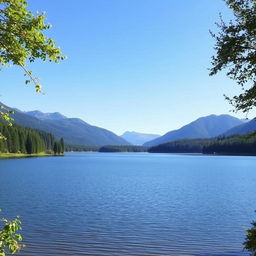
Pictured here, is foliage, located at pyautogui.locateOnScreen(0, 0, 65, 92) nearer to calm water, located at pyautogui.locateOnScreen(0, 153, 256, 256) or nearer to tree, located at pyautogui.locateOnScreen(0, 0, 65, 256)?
tree, located at pyautogui.locateOnScreen(0, 0, 65, 256)

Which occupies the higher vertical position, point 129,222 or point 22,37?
point 22,37

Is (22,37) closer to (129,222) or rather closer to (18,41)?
(18,41)

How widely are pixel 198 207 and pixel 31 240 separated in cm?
2598

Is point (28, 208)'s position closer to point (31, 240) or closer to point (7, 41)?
point (31, 240)

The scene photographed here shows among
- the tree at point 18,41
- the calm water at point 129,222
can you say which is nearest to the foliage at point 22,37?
the tree at point 18,41

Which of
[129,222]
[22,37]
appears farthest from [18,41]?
[129,222]

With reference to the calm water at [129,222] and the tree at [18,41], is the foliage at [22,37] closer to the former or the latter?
the tree at [18,41]

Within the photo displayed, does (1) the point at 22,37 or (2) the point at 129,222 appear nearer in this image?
(1) the point at 22,37

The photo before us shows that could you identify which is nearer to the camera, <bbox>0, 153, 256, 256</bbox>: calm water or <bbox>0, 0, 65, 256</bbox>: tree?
<bbox>0, 0, 65, 256</bbox>: tree

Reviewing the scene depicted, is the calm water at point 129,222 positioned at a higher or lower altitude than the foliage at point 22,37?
lower

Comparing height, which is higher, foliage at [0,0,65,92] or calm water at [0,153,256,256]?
foliage at [0,0,65,92]

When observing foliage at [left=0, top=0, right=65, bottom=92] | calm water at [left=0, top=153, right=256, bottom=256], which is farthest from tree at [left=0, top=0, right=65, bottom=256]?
calm water at [left=0, top=153, right=256, bottom=256]

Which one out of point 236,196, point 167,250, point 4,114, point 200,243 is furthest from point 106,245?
point 236,196

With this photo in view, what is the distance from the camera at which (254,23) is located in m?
15.4
